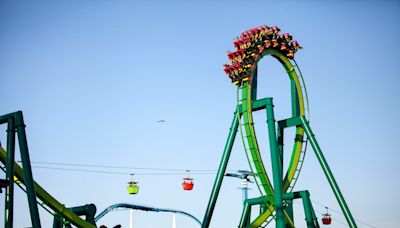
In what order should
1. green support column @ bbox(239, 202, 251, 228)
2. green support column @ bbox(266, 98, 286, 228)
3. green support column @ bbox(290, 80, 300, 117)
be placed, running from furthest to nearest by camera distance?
green support column @ bbox(290, 80, 300, 117)
green support column @ bbox(239, 202, 251, 228)
green support column @ bbox(266, 98, 286, 228)

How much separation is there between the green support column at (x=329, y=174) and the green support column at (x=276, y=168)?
2.18 metres

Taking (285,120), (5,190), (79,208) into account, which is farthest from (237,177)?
(5,190)

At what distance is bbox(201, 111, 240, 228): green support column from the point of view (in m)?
22.3

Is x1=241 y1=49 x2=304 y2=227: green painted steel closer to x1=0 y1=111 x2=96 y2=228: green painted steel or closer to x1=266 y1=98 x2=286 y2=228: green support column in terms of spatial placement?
x1=266 y1=98 x2=286 y2=228: green support column

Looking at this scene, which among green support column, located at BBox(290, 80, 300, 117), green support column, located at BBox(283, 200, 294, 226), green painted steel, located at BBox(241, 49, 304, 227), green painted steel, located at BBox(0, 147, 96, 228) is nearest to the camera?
green painted steel, located at BBox(0, 147, 96, 228)

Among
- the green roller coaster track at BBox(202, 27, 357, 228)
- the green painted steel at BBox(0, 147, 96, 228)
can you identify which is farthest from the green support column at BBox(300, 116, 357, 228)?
the green painted steel at BBox(0, 147, 96, 228)

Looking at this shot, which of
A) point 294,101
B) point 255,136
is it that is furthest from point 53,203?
point 294,101

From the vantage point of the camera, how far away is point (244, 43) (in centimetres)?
2378

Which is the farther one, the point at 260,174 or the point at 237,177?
the point at 237,177

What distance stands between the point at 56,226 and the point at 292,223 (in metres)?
9.78

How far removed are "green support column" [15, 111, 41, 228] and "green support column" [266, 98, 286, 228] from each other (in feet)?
30.8

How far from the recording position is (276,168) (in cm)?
2175

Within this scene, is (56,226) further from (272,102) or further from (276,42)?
(276,42)

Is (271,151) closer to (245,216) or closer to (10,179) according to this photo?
(245,216)
